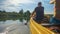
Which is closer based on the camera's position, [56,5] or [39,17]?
[56,5]

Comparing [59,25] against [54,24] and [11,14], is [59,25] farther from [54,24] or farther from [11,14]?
[11,14]

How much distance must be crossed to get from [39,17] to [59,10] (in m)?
3.94

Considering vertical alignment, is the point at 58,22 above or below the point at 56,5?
below

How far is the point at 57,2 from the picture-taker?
9812 mm

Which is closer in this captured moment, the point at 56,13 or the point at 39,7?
the point at 56,13

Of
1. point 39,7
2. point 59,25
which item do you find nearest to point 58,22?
point 59,25

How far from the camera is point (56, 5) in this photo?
Result: 32.2ft

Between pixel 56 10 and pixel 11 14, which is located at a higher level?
pixel 56 10

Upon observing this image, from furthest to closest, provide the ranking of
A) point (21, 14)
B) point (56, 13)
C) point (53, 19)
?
point (21, 14), point (56, 13), point (53, 19)

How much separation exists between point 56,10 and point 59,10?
0.45 ft

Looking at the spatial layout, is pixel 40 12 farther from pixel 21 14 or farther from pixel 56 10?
pixel 21 14

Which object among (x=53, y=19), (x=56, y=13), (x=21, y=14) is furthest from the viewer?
(x=21, y=14)

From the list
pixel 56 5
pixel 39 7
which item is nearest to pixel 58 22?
pixel 56 5

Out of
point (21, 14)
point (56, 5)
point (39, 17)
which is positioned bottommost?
point (21, 14)
